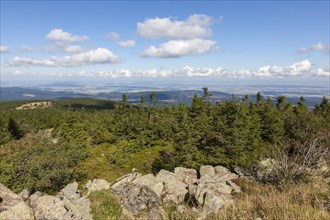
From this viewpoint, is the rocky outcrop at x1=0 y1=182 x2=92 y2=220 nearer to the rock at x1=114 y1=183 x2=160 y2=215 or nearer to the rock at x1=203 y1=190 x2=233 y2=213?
the rock at x1=114 y1=183 x2=160 y2=215

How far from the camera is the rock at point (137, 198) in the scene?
13.4 meters

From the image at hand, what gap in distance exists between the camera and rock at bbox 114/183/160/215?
13406 millimetres

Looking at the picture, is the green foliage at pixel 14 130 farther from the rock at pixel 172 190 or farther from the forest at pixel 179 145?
the rock at pixel 172 190

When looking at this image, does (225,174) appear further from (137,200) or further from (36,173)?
(36,173)

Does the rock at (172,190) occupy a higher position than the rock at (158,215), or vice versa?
the rock at (158,215)

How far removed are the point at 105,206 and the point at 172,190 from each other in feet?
14.8

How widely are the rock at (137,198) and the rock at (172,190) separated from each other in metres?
0.95

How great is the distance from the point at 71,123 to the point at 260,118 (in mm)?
40354

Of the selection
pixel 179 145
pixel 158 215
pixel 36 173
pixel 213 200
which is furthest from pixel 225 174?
pixel 36 173

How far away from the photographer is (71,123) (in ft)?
197

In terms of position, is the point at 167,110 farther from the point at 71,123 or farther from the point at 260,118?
the point at 260,118

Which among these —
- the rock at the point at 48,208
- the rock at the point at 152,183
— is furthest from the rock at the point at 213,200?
the rock at the point at 48,208

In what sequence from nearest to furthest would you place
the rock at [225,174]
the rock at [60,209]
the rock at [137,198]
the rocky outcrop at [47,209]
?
the rocky outcrop at [47,209] < the rock at [60,209] < the rock at [137,198] < the rock at [225,174]

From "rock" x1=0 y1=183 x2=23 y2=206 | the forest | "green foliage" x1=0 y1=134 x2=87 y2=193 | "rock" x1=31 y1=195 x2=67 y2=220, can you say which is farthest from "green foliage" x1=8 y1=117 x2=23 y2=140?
"rock" x1=31 y1=195 x2=67 y2=220
